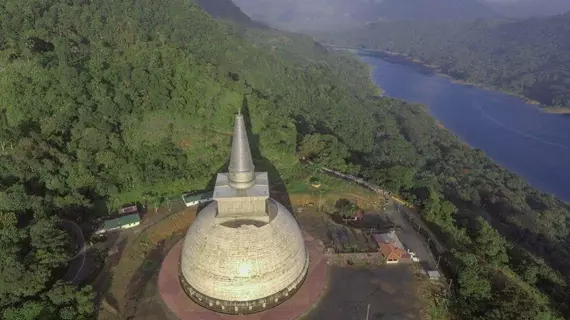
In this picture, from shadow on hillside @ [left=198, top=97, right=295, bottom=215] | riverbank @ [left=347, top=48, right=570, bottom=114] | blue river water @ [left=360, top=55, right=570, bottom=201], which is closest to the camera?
shadow on hillside @ [left=198, top=97, right=295, bottom=215]

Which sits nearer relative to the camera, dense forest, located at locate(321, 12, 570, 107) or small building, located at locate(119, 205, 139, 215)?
small building, located at locate(119, 205, 139, 215)

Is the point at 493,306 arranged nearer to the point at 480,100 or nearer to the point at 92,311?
the point at 92,311

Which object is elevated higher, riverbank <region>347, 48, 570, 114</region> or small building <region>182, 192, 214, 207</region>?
small building <region>182, 192, 214, 207</region>

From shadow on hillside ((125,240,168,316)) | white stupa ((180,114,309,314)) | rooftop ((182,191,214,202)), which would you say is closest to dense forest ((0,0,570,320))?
rooftop ((182,191,214,202))

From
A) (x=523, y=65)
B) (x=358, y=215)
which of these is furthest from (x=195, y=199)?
(x=523, y=65)

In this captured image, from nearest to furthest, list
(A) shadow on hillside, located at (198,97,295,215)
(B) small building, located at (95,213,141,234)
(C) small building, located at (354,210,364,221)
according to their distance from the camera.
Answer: (B) small building, located at (95,213,141,234), (C) small building, located at (354,210,364,221), (A) shadow on hillside, located at (198,97,295,215)

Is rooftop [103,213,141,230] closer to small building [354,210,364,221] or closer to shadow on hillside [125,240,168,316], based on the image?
shadow on hillside [125,240,168,316]

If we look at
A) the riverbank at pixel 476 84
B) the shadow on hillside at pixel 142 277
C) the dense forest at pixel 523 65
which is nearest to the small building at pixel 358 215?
the shadow on hillside at pixel 142 277
